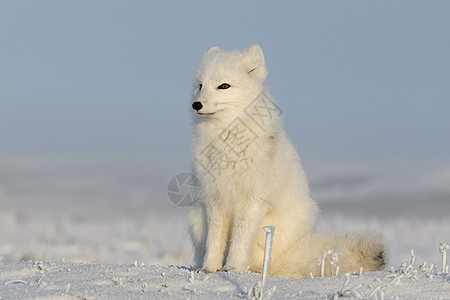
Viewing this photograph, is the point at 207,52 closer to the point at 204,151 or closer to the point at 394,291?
the point at 204,151

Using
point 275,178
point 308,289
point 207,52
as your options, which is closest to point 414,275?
point 308,289

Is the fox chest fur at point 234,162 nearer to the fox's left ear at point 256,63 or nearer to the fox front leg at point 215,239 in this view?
the fox front leg at point 215,239

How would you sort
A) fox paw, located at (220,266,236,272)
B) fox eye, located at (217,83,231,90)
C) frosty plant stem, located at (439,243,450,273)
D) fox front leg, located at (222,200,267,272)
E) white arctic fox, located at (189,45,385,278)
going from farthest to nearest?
fox eye, located at (217,83,231,90), white arctic fox, located at (189,45,385,278), fox front leg, located at (222,200,267,272), fox paw, located at (220,266,236,272), frosty plant stem, located at (439,243,450,273)

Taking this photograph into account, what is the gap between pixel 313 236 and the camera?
18.7ft

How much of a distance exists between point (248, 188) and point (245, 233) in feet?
1.40

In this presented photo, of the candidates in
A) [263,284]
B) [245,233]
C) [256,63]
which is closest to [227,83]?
[256,63]

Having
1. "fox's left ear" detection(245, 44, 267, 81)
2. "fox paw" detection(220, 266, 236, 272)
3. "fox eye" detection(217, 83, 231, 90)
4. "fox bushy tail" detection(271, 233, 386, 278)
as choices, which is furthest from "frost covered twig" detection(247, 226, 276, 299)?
"fox's left ear" detection(245, 44, 267, 81)

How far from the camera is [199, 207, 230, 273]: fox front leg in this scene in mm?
5246

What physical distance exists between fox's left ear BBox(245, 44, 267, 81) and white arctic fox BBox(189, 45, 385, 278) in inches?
0.4

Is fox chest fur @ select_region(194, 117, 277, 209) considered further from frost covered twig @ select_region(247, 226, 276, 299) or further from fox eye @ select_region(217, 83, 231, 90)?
frost covered twig @ select_region(247, 226, 276, 299)

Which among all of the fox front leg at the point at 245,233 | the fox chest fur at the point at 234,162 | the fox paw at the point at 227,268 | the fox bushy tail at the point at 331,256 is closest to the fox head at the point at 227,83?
the fox chest fur at the point at 234,162

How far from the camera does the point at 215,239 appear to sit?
17.4ft

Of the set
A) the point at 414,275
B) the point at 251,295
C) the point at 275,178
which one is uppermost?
the point at 275,178

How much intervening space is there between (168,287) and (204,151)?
1761mm
